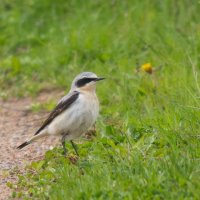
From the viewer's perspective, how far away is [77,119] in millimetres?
9359

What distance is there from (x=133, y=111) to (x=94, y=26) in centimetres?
392

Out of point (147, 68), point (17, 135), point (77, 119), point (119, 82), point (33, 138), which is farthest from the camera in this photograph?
point (119, 82)

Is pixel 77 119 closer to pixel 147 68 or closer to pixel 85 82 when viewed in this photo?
pixel 85 82

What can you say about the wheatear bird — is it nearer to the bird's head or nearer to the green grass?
the bird's head

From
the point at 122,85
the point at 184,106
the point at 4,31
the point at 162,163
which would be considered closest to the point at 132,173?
the point at 162,163

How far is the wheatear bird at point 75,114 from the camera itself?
9.36 m

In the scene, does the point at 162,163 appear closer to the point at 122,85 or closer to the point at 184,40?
the point at 122,85

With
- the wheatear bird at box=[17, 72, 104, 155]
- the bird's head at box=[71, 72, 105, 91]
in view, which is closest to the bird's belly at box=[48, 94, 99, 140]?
the wheatear bird at box=[17, 72, 104, 155]

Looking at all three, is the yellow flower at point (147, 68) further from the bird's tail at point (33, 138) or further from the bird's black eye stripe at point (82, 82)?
the bird's tail at point (33, 138)

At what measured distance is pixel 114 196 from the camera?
734cm

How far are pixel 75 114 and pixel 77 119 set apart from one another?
77 mm

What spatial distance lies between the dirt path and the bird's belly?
0.53m

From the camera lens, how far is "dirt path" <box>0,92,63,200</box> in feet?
31.1

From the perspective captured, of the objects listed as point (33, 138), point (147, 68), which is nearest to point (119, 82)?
point (147, 68)
